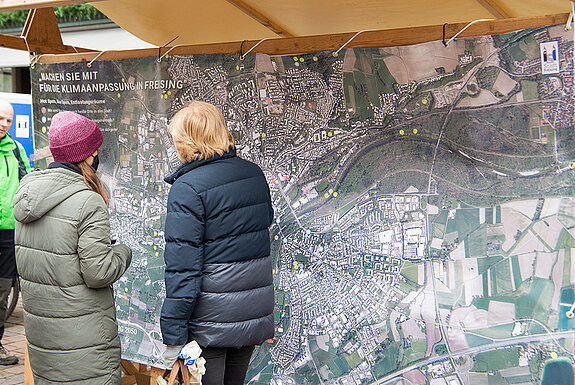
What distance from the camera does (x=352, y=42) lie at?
3170 mm

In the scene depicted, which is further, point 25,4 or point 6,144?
point 6,144

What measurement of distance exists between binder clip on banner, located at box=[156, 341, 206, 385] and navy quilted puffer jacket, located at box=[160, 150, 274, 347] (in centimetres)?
4

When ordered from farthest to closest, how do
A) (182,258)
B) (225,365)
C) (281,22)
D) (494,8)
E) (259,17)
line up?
(281,22) → (259,17) → (494,8) → (225,365) → (182,258)

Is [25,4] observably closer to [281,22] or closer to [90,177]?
[90,177]

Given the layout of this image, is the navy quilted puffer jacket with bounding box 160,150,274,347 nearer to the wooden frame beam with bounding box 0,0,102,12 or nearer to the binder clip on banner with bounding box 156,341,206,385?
the binder clip on banner with bounding box 156,341,206,385

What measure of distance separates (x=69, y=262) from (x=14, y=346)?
124 inches

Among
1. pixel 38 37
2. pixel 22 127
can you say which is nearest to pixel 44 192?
pixel 38 37

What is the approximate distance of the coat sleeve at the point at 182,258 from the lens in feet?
8.30

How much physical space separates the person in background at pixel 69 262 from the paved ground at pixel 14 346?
191 cm

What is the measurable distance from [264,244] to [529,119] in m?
1.31

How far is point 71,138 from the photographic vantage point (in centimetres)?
282

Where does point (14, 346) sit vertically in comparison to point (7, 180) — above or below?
below

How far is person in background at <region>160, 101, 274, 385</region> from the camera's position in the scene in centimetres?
255

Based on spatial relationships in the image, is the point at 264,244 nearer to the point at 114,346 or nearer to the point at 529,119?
the point at 114,346
